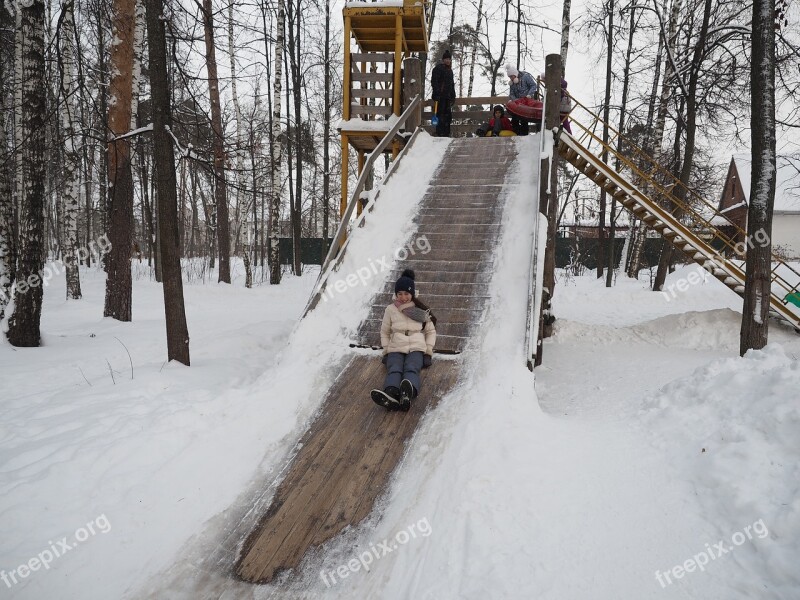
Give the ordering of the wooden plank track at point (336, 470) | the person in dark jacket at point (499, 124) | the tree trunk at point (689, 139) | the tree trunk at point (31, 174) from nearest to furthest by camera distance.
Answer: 1. the wooden plank track at point (336, 470)
2. the tree trunk at point (31, 174)
3. the tree trunk at point (689, 139)
4. the person in dark jacket at point (499, 124)

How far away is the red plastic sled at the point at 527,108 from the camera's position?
10789 mm

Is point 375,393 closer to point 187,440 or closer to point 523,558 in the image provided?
point 187,440

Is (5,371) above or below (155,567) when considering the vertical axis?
above

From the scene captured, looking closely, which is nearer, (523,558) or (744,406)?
(523,558)

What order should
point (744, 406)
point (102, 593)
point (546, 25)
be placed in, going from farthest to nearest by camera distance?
point (546, 25) → point (744, 406) → point (102, 593)

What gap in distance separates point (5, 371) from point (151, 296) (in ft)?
27.3

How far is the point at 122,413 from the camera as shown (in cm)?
455

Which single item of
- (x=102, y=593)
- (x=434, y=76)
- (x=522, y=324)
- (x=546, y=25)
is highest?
(x=546, y=25)

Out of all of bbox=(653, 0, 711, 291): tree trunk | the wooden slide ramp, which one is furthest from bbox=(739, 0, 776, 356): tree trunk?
bbox=(653, 0, 711, 291): tree trunk

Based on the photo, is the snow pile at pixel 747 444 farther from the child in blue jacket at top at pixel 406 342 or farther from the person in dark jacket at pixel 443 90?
the person in dark jacket at pixel 443 90

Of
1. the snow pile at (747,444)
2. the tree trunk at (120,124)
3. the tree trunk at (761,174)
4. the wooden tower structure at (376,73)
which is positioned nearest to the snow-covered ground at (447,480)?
the snow pile at (747,444)

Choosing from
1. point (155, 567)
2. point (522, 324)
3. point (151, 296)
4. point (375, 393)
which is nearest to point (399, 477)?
point (375, 393)

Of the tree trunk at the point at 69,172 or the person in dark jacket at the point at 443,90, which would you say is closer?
the tree trunk at the point at 69,172

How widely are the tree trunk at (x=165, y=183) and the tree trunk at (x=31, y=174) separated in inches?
96.6
